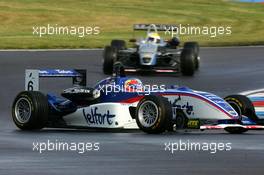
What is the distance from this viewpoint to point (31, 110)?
1481cm

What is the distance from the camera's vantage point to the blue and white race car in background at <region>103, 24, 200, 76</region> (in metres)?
26.7

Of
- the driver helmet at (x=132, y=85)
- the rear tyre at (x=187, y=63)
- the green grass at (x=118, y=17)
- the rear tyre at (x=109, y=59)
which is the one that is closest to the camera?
the driver helmet at (x=132, y=85)

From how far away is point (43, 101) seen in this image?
48.9 feet

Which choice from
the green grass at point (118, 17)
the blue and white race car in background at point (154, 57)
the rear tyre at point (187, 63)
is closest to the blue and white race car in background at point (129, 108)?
the rear tyre at point (187, 63)

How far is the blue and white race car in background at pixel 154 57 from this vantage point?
26.7m

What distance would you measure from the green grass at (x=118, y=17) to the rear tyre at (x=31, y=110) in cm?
2080

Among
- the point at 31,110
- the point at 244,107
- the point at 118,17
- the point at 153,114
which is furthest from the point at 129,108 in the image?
the point at 118,17

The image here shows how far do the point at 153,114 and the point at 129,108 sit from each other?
93 centimetres

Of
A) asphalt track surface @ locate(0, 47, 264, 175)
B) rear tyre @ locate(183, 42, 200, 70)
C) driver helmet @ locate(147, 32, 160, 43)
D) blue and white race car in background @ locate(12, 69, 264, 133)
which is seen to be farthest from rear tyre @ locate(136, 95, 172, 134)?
driver helmet @ locate(147, 32, 160, 43)

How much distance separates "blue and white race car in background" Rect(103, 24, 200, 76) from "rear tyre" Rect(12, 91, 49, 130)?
462 inches

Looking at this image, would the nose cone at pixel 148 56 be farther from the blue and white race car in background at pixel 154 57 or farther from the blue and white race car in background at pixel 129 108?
the blue and white race car in background at pixel 129 108

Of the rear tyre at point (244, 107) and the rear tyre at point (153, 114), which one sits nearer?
the rear tyre at point (153, 114)

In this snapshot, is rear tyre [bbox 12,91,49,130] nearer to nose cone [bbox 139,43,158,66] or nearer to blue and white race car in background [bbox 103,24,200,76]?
blue and white race car in background [bbox 103,24,200,76]

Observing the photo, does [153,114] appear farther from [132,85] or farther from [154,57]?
[154,57]
